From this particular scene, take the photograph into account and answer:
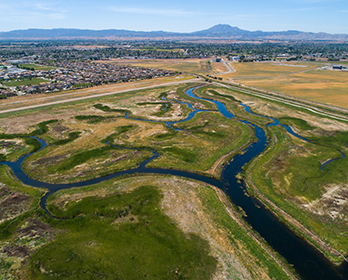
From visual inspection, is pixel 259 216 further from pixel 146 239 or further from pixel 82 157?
pixel 82 157

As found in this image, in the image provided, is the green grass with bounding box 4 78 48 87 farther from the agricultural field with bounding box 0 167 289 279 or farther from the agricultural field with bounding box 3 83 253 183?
the agricultural field with bounding box 0 167 289 279

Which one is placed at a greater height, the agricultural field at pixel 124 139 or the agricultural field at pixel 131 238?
the agricultural field at pixel 124 139

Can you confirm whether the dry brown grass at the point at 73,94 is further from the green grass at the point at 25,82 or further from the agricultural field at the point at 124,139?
the green grass at the point at 25,82

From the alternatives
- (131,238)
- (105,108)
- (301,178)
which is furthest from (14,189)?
(301,178)

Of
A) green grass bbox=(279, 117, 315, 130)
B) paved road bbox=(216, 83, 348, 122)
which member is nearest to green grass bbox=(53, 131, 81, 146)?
green grass bbox=(279, 117, 315, 130)

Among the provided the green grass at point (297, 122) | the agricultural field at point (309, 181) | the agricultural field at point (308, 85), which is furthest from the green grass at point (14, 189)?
the agricultural field at point (308, 85)

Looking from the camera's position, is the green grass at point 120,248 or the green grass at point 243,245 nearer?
the green grass at point 120,248
